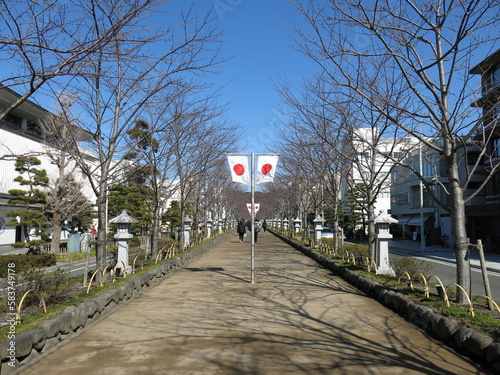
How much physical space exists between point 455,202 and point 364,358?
153 inches

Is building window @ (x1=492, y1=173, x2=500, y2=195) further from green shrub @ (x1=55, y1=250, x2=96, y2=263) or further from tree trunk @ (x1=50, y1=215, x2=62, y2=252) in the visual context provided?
tree trunk @ (x1=50, y1=215, x2=62, y2=252)

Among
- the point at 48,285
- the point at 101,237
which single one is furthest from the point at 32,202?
the point at 48,285

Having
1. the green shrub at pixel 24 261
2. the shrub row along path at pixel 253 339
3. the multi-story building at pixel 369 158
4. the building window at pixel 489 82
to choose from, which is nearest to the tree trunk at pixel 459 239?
the shrub row along path at pixel 253 339

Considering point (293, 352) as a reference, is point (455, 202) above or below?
above

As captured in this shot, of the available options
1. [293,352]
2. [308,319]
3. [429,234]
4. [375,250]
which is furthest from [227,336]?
[429,234]

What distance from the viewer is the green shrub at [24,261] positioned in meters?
14.3

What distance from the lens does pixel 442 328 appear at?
5770 mm

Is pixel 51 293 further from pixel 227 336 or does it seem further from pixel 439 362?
pixel 439 362

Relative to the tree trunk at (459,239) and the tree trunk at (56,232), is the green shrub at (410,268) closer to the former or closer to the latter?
the tree trunk at (459,239)

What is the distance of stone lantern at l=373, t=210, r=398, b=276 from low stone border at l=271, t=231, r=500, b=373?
5.93 ft

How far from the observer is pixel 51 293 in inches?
296

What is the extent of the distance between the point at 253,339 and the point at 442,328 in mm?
2686

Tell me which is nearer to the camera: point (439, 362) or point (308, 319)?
point (439, 362)

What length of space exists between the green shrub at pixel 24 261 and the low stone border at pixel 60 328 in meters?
6.89
